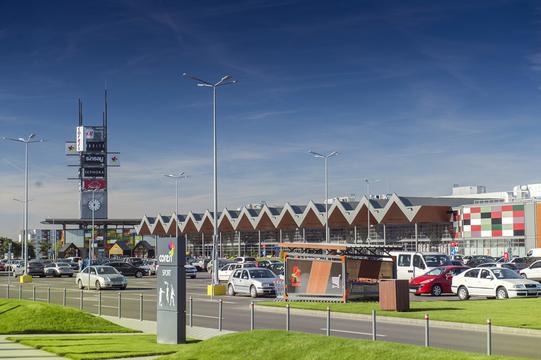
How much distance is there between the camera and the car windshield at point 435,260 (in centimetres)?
4656

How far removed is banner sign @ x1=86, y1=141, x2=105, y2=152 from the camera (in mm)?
140500

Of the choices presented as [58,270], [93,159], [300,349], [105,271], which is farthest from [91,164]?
[300,349]

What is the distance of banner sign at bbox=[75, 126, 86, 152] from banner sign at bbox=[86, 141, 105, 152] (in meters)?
1.51

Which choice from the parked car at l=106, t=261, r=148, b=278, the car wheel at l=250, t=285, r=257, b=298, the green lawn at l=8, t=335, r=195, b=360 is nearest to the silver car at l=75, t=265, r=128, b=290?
the car wheel at l=250, t=285, r=257, b=298

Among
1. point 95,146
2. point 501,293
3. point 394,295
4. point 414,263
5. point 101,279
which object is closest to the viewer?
point 394,295

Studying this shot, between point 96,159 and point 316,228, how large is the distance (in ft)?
157

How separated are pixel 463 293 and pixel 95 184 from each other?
109 meters

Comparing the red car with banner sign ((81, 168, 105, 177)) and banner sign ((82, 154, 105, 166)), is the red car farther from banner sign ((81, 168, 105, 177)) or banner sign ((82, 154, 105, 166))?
banner sign ((82, 154, 105, 166))

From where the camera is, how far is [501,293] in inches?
1403

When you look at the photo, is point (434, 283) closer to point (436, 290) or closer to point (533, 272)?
point (436, 290)

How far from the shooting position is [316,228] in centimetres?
10969

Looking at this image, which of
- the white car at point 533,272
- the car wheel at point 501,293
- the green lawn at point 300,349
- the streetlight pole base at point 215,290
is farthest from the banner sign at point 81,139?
the green lawn at point 300,349

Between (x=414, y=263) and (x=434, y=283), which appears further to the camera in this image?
(x=414, y=263)

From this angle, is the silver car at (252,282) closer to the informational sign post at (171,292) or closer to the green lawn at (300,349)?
the informational sign post at (171,292)
